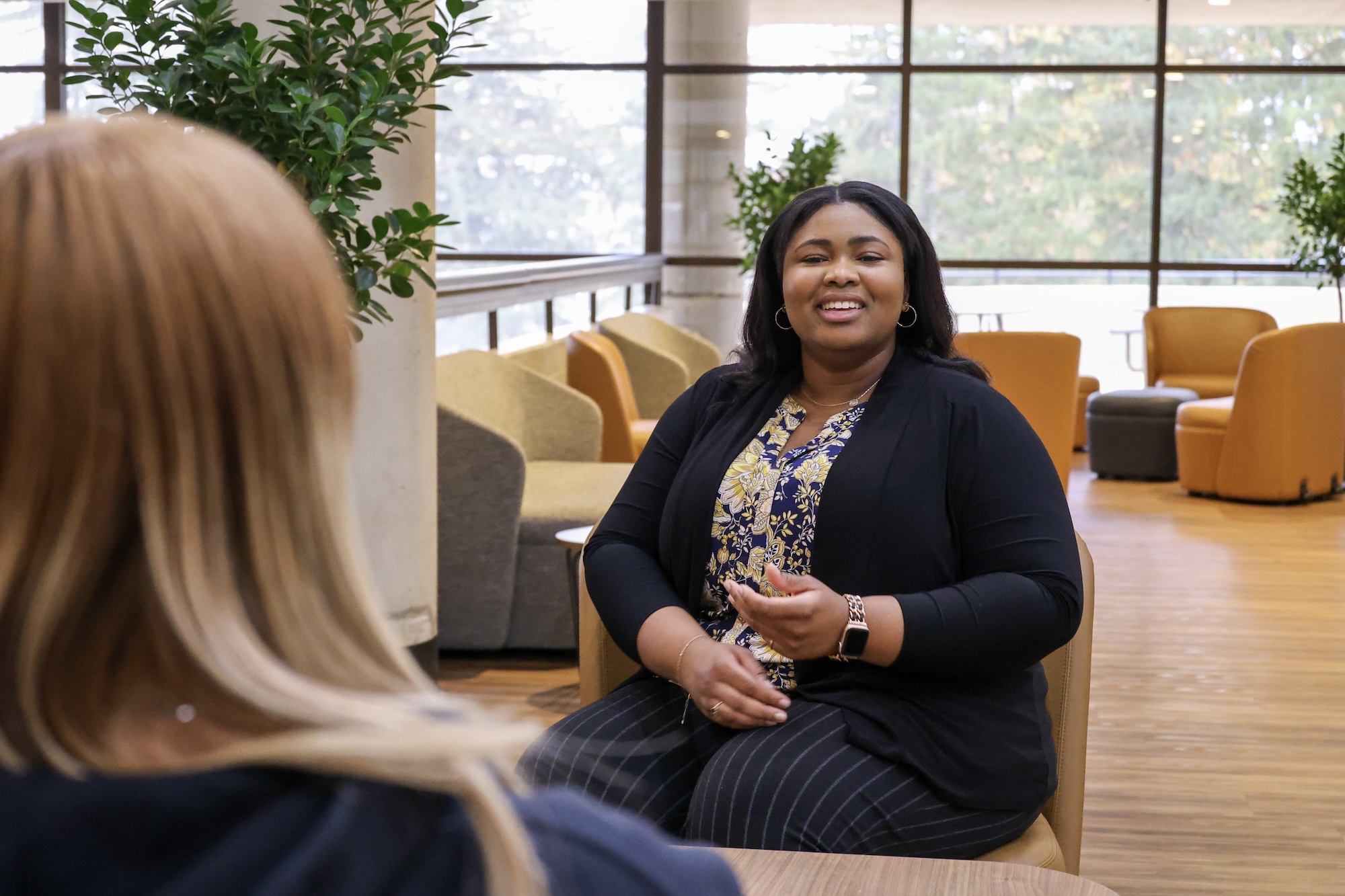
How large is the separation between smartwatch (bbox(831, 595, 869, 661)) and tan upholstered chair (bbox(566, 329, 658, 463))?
3891 mm

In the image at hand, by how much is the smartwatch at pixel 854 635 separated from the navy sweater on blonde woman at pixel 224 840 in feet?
4.19

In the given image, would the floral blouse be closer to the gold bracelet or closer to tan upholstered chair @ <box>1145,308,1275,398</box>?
the gold bracelet

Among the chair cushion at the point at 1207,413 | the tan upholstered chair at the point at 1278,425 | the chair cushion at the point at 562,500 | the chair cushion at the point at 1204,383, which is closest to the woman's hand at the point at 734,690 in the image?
the chair cushion at the point at 562,500

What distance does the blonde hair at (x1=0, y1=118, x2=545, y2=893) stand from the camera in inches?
20.4

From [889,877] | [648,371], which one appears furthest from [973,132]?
[889,877]

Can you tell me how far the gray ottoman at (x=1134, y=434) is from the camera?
8234 millimetres

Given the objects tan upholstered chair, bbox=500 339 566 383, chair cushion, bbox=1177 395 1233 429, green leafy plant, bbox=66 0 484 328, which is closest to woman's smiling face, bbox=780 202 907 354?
green leafy plant, bbox=66 0 484 328

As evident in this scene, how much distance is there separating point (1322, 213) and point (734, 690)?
A: 26.2 feet

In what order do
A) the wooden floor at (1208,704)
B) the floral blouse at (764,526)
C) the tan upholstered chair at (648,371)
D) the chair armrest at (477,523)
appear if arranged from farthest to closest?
the tan upholstered chair at (648,371)
the chair armrest at (477,523)
the wooden floor at (1208,704)
the floral blouse at (764,526)

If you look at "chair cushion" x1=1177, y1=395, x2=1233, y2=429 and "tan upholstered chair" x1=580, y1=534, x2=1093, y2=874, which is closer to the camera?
"tan upholstered chair" x1=580, y1=534, x2=1093, y2=874

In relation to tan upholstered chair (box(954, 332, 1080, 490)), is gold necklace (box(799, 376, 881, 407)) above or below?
above

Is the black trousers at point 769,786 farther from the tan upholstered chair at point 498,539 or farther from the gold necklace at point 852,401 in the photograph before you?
the tan upholstered chair at point 498,539

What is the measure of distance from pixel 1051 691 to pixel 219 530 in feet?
5.27

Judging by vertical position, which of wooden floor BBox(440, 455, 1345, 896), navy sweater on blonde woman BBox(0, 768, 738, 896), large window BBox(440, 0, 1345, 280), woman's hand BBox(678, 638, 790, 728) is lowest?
wooden floor BBox(440, 455, 1345, 896)
